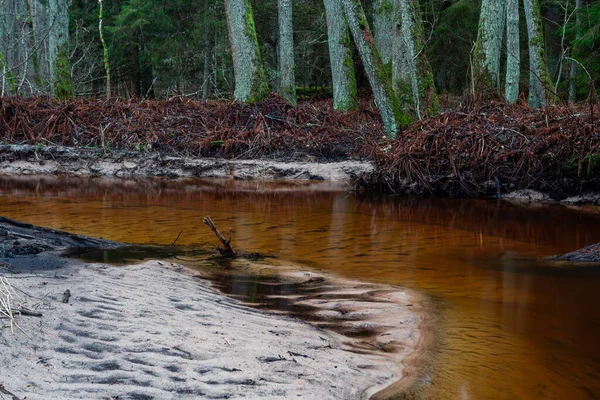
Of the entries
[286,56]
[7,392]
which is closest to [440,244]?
[7,392]

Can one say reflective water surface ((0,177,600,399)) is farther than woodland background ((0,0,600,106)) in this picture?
No

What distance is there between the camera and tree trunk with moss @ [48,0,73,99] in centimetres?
1666

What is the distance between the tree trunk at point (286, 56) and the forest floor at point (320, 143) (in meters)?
2.58

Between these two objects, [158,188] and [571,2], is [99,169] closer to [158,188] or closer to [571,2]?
[158,188]

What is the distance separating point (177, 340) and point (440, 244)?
4124 millimetres

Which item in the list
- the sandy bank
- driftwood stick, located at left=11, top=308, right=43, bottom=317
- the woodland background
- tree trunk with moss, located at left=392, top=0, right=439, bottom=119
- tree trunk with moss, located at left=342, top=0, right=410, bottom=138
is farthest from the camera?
the woodland background

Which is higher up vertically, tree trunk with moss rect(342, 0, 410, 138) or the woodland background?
the woodland background

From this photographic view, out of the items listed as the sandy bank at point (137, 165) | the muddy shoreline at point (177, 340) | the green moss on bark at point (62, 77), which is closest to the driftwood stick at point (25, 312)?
the muddy shoreline at point (177, 340)

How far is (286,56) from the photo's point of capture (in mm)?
17750

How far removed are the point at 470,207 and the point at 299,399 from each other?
6925 millimetres

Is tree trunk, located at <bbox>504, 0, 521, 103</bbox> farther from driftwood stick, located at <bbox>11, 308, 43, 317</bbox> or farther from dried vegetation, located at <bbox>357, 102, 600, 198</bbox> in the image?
driftwood stick, located at <bbox>11, 308, 43, 317</bbox>

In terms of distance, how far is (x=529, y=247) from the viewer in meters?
6.29

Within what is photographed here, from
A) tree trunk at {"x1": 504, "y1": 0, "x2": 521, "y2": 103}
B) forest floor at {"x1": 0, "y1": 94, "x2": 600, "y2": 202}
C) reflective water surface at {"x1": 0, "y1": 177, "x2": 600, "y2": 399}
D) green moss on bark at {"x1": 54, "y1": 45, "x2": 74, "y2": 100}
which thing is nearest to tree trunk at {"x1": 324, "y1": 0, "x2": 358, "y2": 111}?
forest floor at {"x1": 0, "y1": 94, "x2": 600, "y2": 202}

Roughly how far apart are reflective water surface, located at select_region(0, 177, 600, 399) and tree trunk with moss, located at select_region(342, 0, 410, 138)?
1.63m
